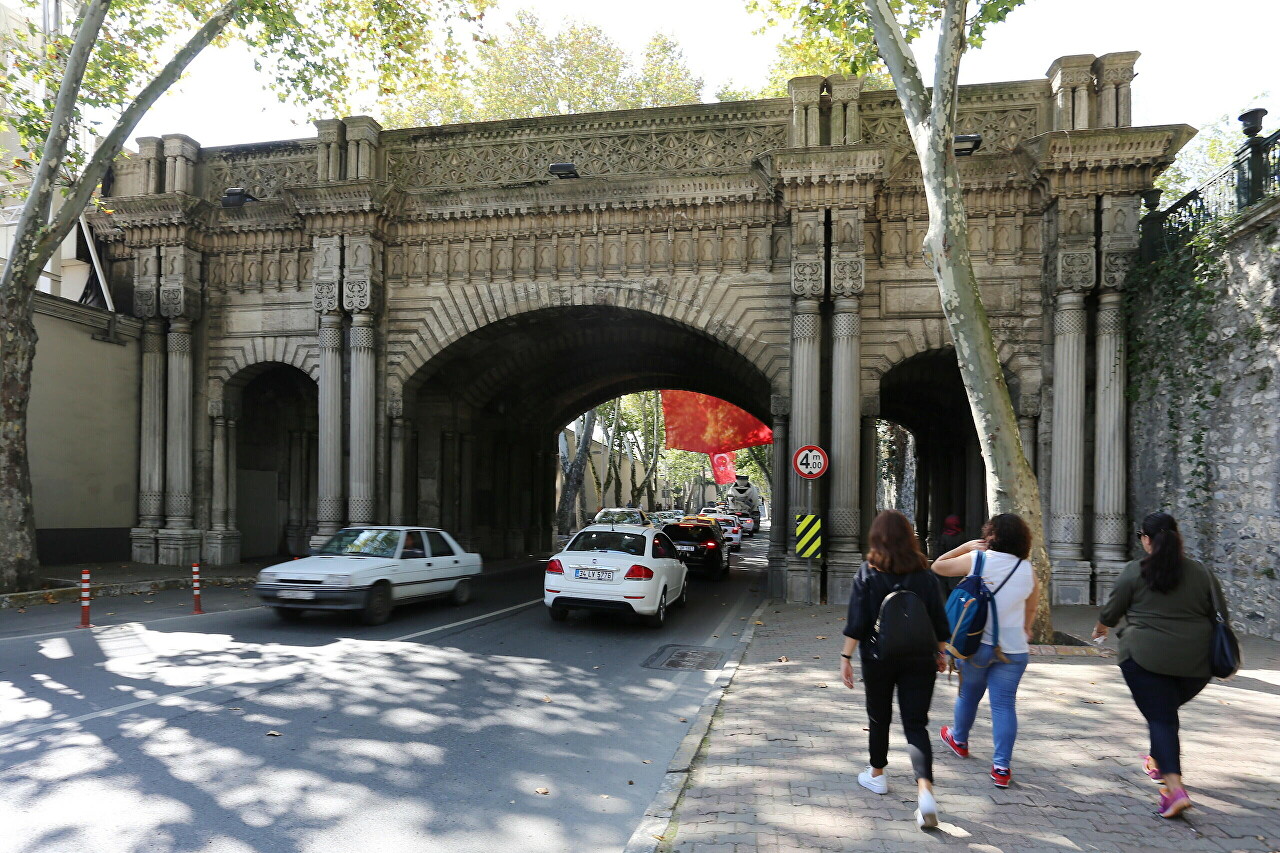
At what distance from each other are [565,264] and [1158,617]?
13.9 m

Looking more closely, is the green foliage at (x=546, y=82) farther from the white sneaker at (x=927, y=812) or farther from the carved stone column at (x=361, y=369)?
the white sneaker at (x=927, y=812)

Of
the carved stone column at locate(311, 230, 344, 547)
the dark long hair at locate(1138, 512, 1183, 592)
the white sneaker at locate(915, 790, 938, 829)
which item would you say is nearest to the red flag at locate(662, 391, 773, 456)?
the carved stone column at locate(311, 230, 344, 547)

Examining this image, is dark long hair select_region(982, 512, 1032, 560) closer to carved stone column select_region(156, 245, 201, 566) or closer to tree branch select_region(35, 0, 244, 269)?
tree branch select_region(35, 0, 244, 269)

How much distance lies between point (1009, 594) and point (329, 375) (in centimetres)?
1524

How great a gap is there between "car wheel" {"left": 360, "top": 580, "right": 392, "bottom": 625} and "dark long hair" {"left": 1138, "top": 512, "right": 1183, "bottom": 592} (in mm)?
8845

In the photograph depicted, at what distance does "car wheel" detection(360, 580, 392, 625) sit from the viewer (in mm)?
10430

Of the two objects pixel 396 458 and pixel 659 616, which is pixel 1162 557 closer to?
pixel 659 616

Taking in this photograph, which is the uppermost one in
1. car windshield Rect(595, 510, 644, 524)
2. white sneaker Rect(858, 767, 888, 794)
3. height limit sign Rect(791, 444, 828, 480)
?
height limit sign Rect(791, 444, 828, 480)

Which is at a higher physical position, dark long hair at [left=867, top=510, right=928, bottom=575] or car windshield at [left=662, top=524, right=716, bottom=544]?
dark long hair at [left=867, top=510, right=928, bottom=575]

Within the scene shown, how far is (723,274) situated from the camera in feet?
52.4

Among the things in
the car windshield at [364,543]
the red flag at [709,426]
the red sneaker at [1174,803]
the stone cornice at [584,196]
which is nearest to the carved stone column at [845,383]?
the stone cornice at [584,196]

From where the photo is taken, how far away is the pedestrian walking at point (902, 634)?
13.9 ft

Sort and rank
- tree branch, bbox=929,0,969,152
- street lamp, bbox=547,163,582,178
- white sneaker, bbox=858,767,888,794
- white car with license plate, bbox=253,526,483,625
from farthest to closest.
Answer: street lamp, bbox=547,163,582,178, white car with license plate, bbox=253,526,483,625, tree branch, bbox=929,0,969,152, white sneaker, bbox=858,767,888,794

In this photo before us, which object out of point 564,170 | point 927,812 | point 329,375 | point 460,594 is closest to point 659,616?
point 460,594
